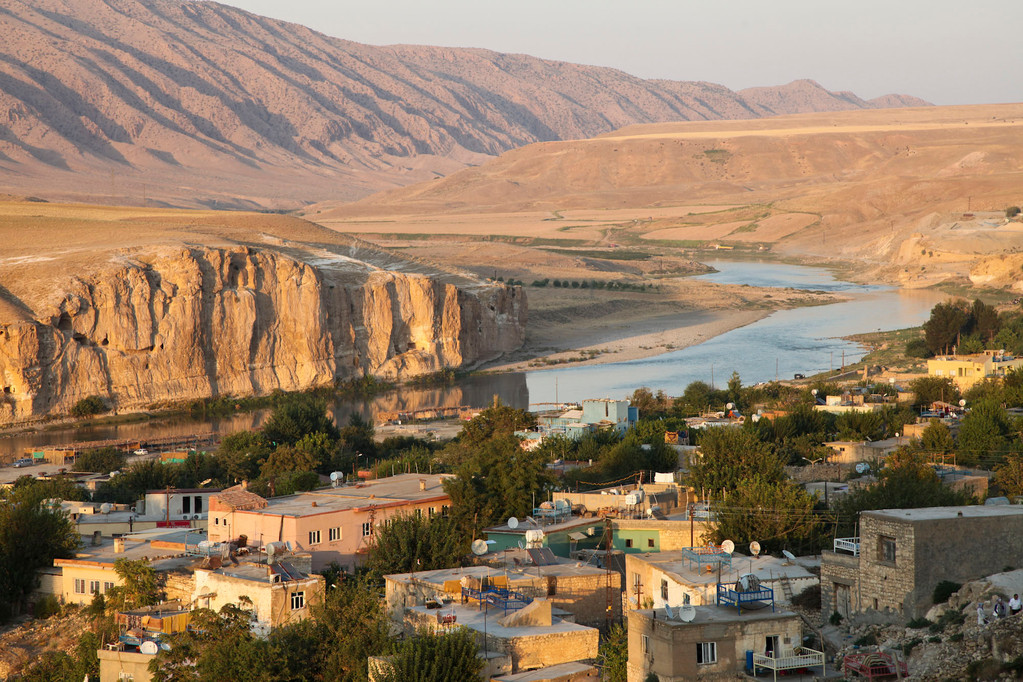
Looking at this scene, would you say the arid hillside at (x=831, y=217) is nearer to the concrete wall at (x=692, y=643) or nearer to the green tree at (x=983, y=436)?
the green tree at (x=983, y=436)

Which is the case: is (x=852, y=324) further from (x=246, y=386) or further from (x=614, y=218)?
(x=614, y=218)

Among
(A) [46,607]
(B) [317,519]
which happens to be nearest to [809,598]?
(B) [317,519]

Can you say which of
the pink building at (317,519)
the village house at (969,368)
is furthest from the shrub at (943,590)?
the village house at (969,368)

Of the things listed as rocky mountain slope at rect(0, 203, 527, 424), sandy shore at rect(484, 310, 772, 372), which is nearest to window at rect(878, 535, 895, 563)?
rocky mountain slope at rect(0, 203, 527, 424)

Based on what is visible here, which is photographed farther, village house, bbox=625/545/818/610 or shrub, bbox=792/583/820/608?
shrub, bbox=792/583/820/608

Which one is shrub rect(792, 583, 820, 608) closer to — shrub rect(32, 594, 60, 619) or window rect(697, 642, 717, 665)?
window rect(697, 642, 717, 665)

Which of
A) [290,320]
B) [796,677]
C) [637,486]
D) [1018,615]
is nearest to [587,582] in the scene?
[796,677]

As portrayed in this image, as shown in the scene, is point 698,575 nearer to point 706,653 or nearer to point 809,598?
point 809,598
